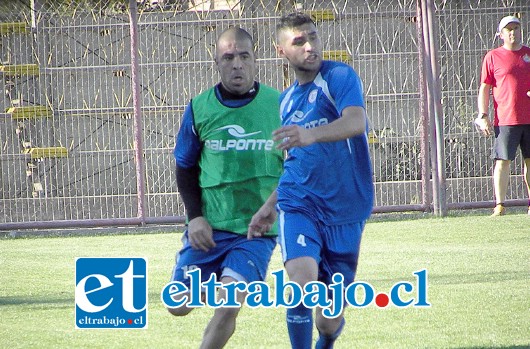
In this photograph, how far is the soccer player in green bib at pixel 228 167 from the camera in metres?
5.56

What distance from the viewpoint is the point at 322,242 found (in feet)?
18.3

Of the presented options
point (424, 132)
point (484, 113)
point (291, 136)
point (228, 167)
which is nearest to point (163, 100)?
point (424, 132)

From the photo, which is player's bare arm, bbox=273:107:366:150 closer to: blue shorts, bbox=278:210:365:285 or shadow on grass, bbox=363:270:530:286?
blue shorts, bbox=278:210:365:285

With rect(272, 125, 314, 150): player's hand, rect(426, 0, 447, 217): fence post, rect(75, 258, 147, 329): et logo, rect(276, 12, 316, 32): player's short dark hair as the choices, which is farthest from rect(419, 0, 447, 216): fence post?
rect(272, 125, 314, 150): player's hand

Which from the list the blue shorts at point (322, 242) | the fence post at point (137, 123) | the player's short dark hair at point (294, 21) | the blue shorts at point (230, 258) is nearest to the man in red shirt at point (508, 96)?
the fence post at point (137, 123)

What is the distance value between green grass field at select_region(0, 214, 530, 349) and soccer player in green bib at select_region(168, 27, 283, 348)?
0.87 meters

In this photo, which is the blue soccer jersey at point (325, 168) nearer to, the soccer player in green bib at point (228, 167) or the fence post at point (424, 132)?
the soccer player in green bib at point (228, 167)

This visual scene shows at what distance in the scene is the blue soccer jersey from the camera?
18.2 feet

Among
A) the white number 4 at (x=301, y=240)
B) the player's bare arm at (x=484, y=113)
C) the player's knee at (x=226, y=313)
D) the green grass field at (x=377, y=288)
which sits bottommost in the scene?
→ the green grass field at (x=377, y=288)

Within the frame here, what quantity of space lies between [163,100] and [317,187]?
899cm

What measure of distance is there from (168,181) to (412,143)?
10.2ft

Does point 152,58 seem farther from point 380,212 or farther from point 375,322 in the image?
point 375,322

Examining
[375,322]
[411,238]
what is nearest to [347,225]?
[375,322]

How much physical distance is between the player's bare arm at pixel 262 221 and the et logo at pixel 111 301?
1.84 m
